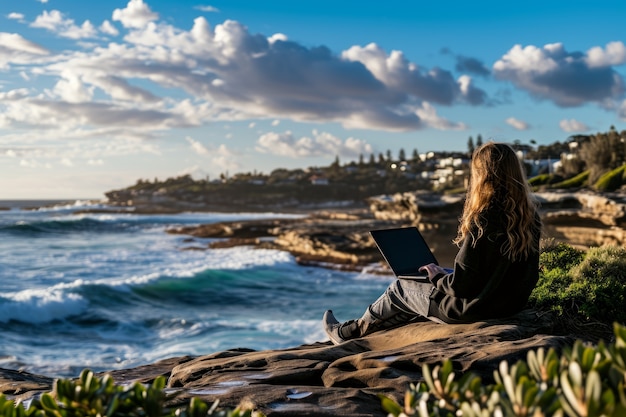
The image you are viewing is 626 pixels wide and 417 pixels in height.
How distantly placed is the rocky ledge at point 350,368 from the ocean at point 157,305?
21.9 feet

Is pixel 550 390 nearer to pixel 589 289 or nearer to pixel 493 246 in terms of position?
pixel 493 246

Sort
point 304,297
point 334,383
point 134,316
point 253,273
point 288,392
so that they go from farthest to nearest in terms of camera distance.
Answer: point 253,273 → point 304,297 → point 134,316 → point 334,383 → point 288,392

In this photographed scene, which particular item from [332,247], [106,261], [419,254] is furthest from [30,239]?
[419,254]

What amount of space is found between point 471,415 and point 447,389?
302mm

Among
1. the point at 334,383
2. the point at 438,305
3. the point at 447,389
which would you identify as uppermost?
the point at 447,389

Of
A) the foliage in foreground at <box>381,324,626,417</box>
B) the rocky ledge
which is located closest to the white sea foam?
the rocky ledge

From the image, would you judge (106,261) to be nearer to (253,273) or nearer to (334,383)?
(253,273)

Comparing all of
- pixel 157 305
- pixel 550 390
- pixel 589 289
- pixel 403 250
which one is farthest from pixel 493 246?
pixel 157 305

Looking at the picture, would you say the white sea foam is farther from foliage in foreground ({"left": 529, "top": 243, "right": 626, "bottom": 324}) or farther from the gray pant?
foliage in foreground ({"left": 529, "top": 243, "right": 626, "bottom": 324})

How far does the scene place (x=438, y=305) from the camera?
5105 mm

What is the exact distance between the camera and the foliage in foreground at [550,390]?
1.49 metres

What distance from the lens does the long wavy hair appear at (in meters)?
4.55

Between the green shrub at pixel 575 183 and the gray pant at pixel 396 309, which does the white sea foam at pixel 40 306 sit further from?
the green shrub at pixel 575 183

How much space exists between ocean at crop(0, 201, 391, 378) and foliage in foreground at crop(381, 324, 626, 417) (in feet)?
32.2
